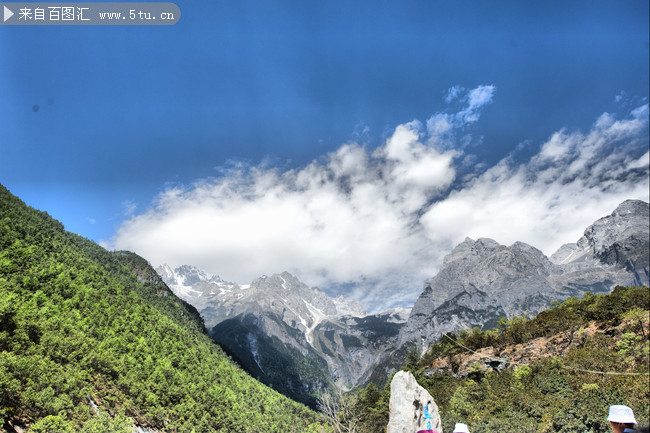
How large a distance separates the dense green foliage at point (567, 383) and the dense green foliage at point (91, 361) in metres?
26.2

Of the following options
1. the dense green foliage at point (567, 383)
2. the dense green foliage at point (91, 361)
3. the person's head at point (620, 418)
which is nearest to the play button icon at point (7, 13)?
the dense green foliage at point (91, 361)

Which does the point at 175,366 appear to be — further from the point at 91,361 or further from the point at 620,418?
the point at 620,418

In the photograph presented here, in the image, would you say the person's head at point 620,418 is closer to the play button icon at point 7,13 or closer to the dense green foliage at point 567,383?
the dense green foliage at point 567,383

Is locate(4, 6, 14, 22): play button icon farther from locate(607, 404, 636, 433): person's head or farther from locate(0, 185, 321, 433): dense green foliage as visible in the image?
locate(607, 404, 636, 433): person's head

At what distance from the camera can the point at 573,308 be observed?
138 feet

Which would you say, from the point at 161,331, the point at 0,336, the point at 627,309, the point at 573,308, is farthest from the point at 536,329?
the point at 161,331

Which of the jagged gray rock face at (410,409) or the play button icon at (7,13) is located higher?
the play button icon at (7,13)

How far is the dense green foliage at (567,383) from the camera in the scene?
19156 mm

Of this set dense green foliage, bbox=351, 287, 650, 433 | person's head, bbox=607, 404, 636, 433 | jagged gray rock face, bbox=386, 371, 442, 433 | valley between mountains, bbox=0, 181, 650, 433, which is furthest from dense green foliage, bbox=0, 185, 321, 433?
dense green foliage, bbox=351, 287, 650, 433

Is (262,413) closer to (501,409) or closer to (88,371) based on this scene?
(88,371)

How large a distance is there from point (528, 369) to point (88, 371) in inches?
1797

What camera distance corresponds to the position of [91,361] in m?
32.7

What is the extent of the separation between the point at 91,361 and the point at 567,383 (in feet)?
151

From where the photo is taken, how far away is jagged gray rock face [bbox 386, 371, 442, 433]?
23141 millimetres
